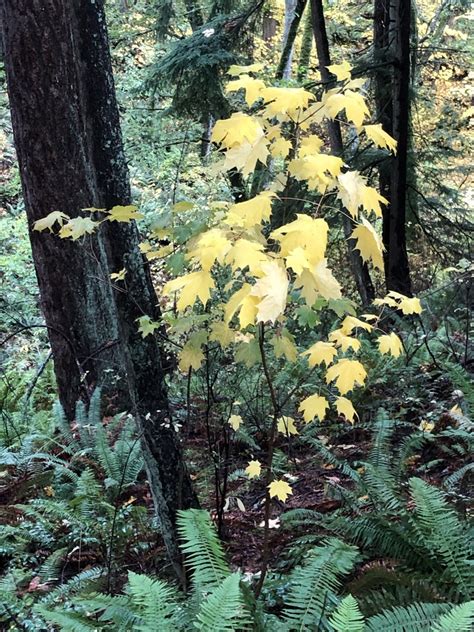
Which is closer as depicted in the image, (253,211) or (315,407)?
(253,211)

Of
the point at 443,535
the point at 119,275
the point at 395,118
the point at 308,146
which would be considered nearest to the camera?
the point at 308,146

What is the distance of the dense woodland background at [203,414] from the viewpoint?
2.29 m

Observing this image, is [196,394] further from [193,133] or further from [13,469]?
[193,133]

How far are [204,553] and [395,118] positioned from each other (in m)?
5.33

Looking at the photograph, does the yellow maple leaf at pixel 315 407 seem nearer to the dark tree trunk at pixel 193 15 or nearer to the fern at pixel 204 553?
the fern at pixel 204 553

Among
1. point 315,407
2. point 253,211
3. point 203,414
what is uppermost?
point 253,211

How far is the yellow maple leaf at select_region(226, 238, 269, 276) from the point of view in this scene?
5.75ft

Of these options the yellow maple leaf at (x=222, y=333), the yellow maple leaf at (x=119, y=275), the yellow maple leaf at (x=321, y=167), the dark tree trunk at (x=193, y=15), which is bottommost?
the yellow maple leaf at (x=222, y=333)

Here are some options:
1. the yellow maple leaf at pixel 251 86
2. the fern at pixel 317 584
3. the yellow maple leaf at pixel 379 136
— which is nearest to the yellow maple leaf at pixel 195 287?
the yellow maple leaf at pixel 251 86

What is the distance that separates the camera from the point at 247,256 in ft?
5.79

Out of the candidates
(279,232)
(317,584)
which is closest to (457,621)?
(317,584)

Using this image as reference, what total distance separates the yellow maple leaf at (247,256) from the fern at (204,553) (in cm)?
116

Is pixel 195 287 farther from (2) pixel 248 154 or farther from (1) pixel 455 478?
(1) pixel 455 478

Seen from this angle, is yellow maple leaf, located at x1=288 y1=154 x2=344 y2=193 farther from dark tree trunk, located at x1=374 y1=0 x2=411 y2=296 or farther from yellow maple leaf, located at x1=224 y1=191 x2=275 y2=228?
dark tree trunk, located at x1=374 y1=0 x2=411 y2=296
